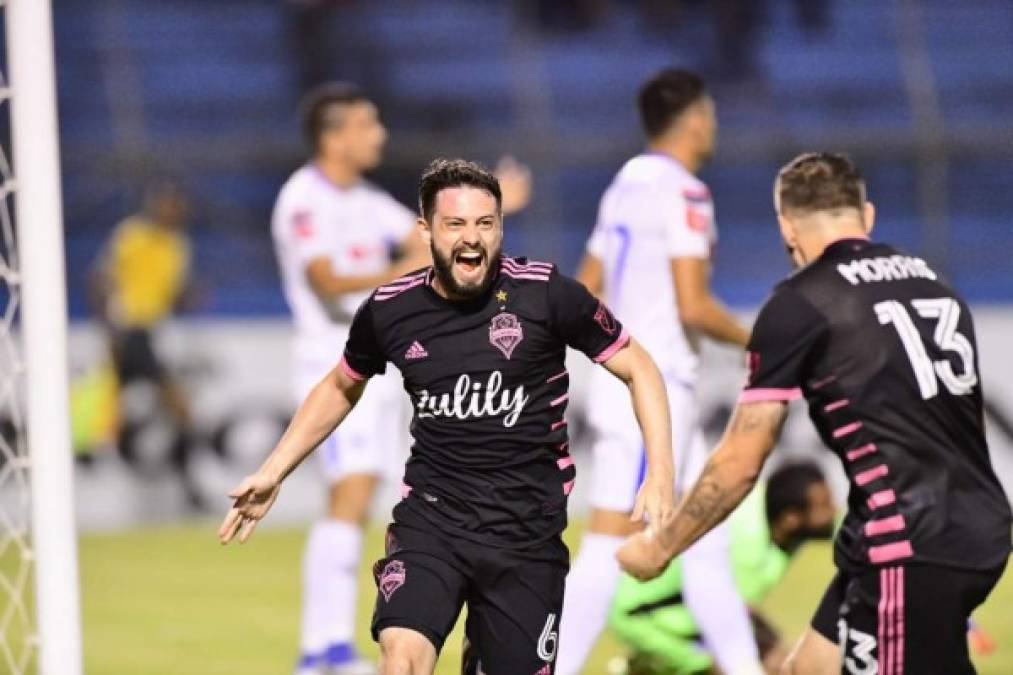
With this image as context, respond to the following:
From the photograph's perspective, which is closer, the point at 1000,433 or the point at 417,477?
the point at 417,477

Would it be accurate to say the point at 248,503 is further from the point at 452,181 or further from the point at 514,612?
the point at 452,181

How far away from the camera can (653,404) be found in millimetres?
5332

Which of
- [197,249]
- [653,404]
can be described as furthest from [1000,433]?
[653,404]

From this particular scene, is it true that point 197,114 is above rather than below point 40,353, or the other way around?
above

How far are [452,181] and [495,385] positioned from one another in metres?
0.57

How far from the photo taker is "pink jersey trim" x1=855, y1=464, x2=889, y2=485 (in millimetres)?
4887

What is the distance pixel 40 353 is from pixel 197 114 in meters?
10.9

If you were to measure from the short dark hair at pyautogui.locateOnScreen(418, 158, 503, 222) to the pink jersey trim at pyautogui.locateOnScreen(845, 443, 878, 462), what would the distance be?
3.83 ft

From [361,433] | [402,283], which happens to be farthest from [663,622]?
[402,283]

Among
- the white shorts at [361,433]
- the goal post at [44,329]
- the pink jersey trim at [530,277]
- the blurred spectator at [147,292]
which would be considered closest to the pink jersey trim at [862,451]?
the pink jersey trim at [530,277]

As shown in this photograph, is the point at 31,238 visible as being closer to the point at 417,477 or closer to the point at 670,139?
the point at 417,477

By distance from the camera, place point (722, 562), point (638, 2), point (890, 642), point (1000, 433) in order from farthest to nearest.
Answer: point (638, 2) < point (1000, 433) < point (722, 562) < point (890, 642)

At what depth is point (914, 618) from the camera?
15.8ft

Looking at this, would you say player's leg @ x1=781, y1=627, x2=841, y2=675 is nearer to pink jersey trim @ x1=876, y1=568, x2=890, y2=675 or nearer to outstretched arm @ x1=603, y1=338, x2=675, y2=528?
pink jersey trim @ x1=876, y1=568, x2=890, y2=675
